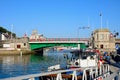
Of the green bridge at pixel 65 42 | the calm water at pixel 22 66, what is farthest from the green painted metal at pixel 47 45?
the calm water at pixel 22 66

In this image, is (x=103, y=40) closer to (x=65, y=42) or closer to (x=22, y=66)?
(x=65, y=42)

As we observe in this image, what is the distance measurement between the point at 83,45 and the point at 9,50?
83.9 ft

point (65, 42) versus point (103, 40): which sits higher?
point (103, 40)

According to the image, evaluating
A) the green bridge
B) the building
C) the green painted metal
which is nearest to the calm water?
the green bridge

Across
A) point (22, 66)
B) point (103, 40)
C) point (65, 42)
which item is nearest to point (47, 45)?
point (65, 42)

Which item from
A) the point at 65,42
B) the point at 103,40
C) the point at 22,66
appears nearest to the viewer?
the point at 22,66

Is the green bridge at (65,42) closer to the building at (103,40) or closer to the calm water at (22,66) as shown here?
the building at (103,40)

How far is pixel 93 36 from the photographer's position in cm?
11100

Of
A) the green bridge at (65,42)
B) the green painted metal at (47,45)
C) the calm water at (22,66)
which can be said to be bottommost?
the calm water at (22,66)

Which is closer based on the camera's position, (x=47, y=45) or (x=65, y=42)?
(x=65, y=42)

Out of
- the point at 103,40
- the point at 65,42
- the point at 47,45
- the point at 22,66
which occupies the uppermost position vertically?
the point at 103,40

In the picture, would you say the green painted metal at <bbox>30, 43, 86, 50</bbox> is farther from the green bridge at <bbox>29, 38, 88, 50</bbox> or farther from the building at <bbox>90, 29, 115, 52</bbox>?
the building at <bbox>90, 29, 115, 52</bbox>

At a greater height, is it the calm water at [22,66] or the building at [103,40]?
the building at [103,40]

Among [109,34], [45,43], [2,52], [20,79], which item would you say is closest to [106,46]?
[109,34]
